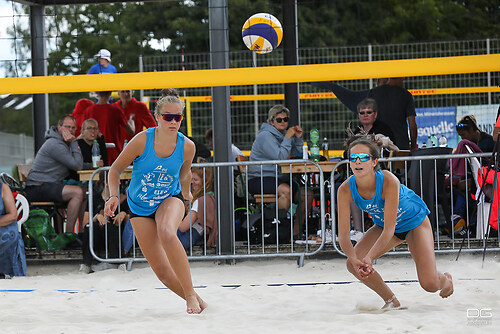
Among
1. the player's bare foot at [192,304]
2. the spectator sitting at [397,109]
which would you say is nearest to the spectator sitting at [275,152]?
the spectator sitting at [397,109]

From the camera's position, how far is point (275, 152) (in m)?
7.59

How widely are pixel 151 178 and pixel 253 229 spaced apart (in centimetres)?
262

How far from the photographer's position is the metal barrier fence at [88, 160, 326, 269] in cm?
705

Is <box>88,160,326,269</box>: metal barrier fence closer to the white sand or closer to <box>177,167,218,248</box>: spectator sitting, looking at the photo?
<box>177,167,218,248</box>: spectator sitting

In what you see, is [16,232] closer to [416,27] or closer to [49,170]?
[49,170]

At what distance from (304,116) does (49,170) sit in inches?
333

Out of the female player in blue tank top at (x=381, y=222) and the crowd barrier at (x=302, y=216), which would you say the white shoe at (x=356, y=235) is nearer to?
the crowd barrier at (x=302, y=216)

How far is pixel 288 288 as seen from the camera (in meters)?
5.95

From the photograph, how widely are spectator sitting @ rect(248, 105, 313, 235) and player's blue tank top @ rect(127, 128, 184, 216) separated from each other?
2413mm

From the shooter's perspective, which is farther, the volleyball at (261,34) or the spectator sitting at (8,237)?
the volleyball at (261,34)

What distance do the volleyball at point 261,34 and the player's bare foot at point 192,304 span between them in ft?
9.84

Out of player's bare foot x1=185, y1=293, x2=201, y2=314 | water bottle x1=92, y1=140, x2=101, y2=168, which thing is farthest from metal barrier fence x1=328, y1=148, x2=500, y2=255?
water bottle x1=92, y1=140, x2=101, y2=168

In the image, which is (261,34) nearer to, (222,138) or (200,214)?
(222,138)

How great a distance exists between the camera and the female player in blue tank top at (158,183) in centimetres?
496
